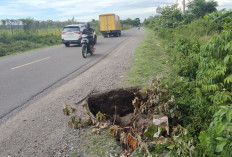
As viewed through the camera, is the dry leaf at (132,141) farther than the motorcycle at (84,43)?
No

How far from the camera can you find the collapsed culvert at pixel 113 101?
4.56m

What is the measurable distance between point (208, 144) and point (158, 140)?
0.69m

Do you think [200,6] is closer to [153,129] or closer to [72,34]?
[72,34]

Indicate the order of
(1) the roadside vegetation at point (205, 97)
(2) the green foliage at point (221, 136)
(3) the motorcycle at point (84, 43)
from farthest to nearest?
(3) the motorcycle at point (84, 43) → (1) the roadside vegetation at point (205, 97) → (2) the green foliage at point (221, 136)

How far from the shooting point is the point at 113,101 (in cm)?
462

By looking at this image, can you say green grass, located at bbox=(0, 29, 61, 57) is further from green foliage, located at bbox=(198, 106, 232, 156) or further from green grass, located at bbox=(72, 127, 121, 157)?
green foliage, located at bbox=(198, 106, 232, 156)

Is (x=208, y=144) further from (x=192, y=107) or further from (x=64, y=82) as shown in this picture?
(x=64, y=82)

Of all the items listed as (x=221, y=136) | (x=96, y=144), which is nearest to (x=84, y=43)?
(x=96, y=144)

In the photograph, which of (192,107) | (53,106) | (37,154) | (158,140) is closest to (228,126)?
(158,140)

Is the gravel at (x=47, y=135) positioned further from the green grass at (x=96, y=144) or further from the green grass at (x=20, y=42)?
the green grass at (x=20, y=42)

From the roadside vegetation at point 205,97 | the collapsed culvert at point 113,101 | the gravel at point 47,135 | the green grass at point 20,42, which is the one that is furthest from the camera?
the green grass at point 20,42

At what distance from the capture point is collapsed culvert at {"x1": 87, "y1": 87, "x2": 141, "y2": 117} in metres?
4.56

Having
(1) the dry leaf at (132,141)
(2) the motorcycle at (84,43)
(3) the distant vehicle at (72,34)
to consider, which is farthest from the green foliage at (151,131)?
(3) the distant vehicle at (72,34)

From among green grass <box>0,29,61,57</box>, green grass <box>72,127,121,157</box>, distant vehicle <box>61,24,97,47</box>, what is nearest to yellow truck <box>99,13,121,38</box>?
green grass <box>0,29,61,57</box>
